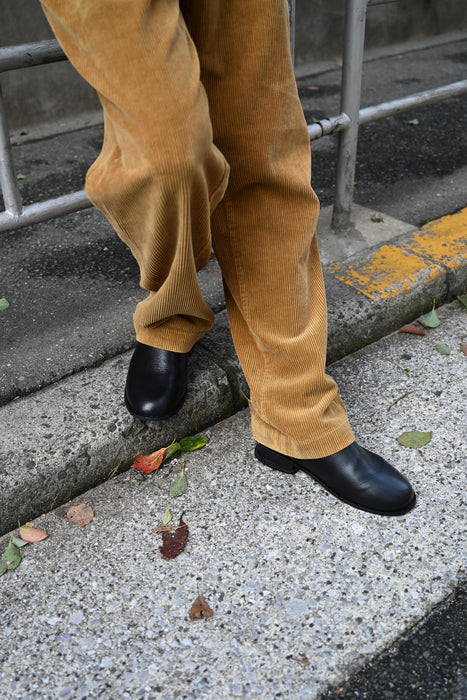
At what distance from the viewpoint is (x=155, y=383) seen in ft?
5.41

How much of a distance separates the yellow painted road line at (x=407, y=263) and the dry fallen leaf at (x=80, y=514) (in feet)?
3.47

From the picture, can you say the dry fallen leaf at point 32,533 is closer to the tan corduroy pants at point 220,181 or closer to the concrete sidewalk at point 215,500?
the concrete sidewalk at point 215,500

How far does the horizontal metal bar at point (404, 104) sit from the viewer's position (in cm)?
232

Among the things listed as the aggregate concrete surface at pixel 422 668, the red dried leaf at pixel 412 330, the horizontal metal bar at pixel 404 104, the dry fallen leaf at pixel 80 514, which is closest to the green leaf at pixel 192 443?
the dry fallen leaf at pixel 80 514

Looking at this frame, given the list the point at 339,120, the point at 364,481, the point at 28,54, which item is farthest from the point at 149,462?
the point at 339,120

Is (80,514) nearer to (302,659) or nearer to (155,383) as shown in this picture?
(155,383)

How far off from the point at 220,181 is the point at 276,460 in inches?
27.6

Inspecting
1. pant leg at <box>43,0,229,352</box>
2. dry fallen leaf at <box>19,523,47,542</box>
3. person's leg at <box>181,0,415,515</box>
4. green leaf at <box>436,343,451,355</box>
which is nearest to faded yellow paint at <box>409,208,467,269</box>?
green leaf at <box>436,343,451,355</box>

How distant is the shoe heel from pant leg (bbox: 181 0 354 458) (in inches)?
2.0

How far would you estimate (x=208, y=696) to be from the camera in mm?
1197

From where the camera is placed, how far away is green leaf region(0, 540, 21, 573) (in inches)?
57.1


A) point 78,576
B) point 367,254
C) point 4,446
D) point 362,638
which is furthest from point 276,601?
point 367,254

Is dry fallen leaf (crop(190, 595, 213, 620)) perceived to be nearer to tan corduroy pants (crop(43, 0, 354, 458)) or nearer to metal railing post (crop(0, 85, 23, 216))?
tan corduroy pants (crop(43, 0, 354, 458))

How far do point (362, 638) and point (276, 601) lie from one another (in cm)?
18
